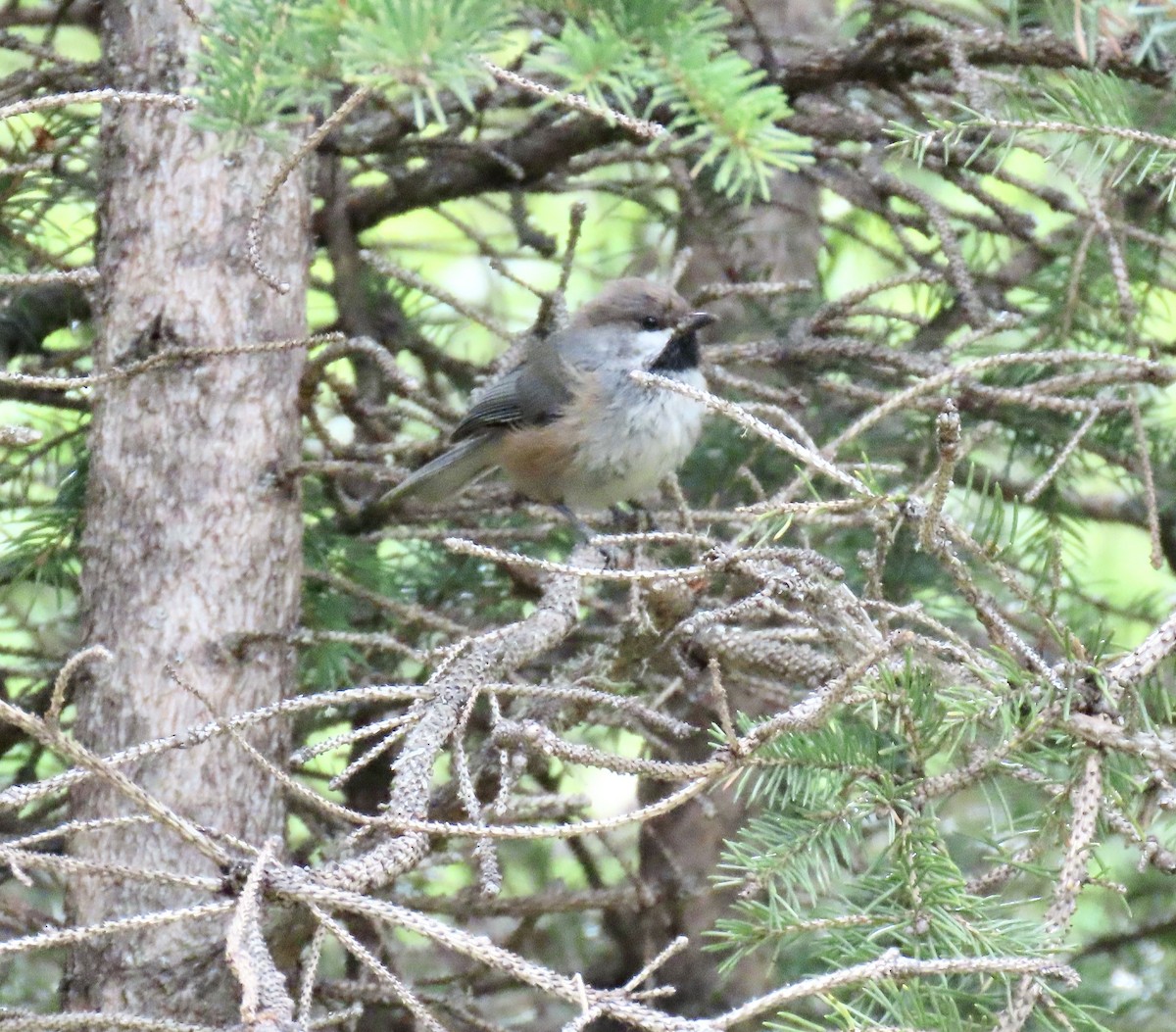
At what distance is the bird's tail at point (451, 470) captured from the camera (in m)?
4.11

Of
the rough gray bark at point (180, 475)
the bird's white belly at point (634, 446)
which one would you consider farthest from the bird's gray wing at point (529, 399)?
the rough gray bark at point (180, 475)

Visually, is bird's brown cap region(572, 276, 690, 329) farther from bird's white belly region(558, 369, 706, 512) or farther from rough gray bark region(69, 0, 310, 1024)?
rough gray bark region(69, 0, 310, 1024)

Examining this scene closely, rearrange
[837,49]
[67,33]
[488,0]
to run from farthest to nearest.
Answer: [67,33]
[837,49]
[488,0]

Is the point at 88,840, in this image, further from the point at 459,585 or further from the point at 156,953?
the point at 459,585

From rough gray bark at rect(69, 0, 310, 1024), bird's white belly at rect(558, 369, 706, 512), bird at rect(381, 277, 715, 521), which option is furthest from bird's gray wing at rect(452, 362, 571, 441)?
rough gray bark at rect(69, 0, 310, 1024)

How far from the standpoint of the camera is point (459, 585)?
159 inches

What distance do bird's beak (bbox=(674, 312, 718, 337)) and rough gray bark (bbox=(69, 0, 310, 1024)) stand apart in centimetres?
146

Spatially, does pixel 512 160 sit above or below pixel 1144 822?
above

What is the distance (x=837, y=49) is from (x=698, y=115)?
2.12m

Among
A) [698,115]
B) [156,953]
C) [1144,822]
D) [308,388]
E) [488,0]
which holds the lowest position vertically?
[156,953]

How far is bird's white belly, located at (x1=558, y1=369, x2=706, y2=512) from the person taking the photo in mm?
4352

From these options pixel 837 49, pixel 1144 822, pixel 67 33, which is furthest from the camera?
pixel 67 33

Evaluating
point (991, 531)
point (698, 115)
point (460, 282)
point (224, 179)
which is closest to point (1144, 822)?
point (991, 531)

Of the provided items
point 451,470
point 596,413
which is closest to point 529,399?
point 596,413
